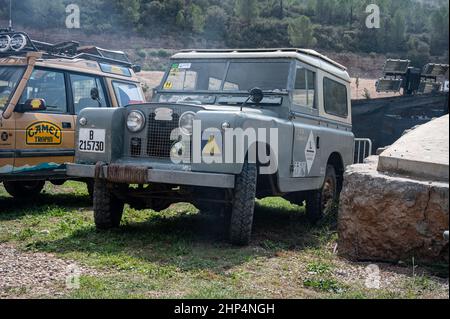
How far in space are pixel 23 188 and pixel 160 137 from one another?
3757 mm

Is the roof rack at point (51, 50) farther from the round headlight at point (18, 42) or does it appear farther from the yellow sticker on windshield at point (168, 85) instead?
the yellow sticker on windshield at point (168, 85)

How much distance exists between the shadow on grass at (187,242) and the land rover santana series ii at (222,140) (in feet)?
0.79

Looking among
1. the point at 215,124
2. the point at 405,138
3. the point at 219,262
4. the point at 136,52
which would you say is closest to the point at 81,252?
the point at 219,262

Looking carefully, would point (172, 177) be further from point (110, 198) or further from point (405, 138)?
point (405, 138)

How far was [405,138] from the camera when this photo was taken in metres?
5.03

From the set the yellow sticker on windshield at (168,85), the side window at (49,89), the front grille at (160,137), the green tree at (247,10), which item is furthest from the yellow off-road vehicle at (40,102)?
the green tree at (247,10)

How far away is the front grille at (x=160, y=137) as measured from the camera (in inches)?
209

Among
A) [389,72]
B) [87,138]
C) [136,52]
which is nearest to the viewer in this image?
[87,138]

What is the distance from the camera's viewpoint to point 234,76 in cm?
629

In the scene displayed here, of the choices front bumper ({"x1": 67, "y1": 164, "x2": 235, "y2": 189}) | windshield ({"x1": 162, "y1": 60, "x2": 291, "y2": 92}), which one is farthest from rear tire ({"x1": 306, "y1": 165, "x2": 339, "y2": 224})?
front bumper ({"x1": 67, "y1": 164, "x2": 235, "y2": 189})

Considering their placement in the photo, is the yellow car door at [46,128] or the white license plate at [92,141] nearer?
the white license plate at [92,141]

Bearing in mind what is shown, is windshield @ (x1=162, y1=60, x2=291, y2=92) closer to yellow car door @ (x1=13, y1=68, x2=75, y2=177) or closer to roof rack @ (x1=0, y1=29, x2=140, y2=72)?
yellow car door @ (x1=13, y1=68, x2=75, y2=177)
